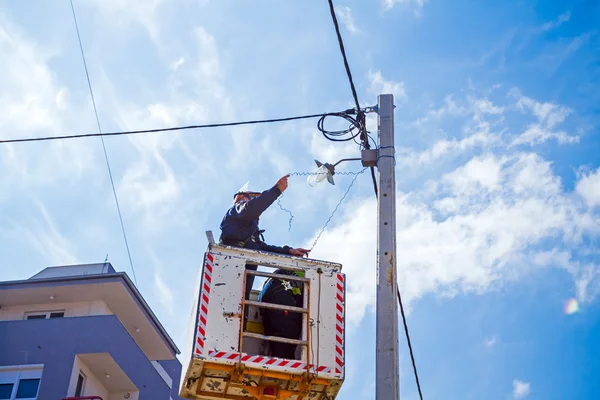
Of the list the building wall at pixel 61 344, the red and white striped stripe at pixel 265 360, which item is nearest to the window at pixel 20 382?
the building wall at pixel 61 344

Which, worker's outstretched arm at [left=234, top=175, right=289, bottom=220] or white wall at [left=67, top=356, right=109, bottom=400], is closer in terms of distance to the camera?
worker's outstretched arm at [left=234, top=175, right=289, bottom=220]

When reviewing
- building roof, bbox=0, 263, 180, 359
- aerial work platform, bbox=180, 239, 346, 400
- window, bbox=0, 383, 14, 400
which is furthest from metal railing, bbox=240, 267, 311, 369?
building roof, bbox=0, 263, 180, 359

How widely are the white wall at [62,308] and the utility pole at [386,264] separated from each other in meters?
25.2

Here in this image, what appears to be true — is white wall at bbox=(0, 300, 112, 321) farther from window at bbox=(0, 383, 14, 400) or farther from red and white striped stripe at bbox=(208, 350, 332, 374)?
red and white striped stripe at bbox=(208, 350, 332, 374)

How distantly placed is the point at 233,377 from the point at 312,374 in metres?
0.91

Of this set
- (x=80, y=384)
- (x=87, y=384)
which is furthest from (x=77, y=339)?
(x=87, y=384)

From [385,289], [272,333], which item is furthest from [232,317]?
[385,289]

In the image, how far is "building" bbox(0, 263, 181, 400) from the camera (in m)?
29.8

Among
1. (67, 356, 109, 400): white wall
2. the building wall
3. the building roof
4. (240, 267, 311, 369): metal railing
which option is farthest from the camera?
the building roof

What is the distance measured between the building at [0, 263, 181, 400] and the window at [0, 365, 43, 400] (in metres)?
0.03

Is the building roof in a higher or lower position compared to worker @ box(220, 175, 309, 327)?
higher

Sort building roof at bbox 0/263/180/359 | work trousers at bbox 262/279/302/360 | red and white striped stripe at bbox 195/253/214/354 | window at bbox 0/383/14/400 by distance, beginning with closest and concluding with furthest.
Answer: red and white striped stripe at bbox 195/253/214/354
work trousers at bbox 262/279/302/360
window at bbox 0/383/14/400
building roof at bbox 0/263/180/359

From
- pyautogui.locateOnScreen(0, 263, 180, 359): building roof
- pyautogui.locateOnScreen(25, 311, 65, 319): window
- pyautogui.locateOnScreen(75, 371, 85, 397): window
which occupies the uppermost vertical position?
pyautogui.locateOnScreen(0, 263, 180, 359): building roof

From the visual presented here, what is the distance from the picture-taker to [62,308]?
33625mm
